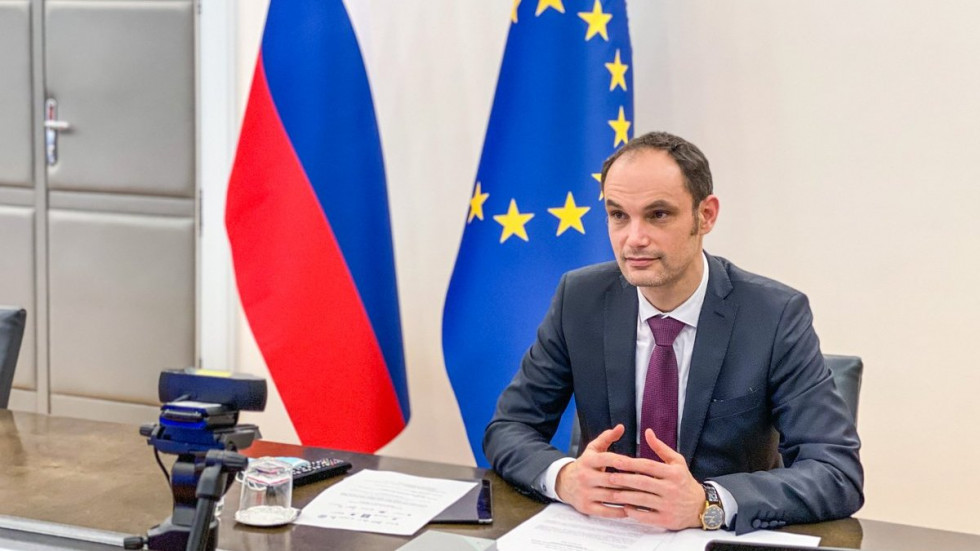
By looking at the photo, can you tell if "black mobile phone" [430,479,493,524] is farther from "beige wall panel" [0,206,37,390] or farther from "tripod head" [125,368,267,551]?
"beige wall panel" [0,206,37,390]

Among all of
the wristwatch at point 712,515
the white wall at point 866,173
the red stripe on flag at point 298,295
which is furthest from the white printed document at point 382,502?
the white wall at point 866,173

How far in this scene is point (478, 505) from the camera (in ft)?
5.33

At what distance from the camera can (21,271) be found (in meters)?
4.04

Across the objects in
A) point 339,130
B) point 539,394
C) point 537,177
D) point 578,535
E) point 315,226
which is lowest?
point 578,535

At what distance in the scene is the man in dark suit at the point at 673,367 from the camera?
172 centimetres

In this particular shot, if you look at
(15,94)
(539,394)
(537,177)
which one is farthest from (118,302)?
(539,394)

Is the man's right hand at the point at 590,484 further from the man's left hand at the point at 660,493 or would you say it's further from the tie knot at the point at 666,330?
the tie knot at the point at 666,330

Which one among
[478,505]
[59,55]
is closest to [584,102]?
[478,505]

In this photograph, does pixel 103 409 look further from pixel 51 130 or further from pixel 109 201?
pixel 51 130

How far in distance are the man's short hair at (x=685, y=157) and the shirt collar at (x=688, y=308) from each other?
5.8 inches

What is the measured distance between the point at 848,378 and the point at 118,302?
2.87 m

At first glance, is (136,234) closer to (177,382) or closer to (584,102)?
(584,102)

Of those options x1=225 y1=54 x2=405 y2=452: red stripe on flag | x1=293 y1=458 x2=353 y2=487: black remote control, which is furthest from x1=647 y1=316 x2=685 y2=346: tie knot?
x1=225 y1=54 x2=405 y2=452: red stripe on flag

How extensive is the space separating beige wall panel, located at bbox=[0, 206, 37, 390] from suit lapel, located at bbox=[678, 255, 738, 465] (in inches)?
119
